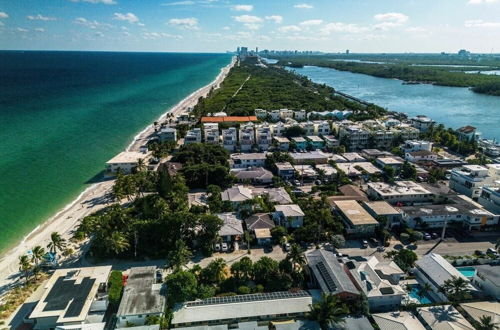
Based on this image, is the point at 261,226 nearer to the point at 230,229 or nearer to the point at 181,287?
the point at 230,229

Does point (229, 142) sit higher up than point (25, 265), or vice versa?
point (229, 142)

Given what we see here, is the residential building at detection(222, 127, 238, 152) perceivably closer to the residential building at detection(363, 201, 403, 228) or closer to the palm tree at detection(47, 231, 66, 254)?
the residential building at detection(363, 201, 403, 228)

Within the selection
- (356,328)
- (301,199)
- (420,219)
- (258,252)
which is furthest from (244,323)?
(420,219)

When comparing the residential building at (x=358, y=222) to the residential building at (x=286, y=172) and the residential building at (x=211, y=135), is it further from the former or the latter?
the residential building at (x=211, y=135)

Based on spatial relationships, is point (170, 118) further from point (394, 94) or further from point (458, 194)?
point (394, 94)

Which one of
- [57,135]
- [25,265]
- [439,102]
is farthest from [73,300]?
[439,102]
